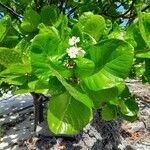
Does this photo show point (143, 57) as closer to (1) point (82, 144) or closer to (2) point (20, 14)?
Result: (2) point (20, 14)

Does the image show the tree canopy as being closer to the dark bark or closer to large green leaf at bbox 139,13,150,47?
large green leaf at bbox 139,13,150,47

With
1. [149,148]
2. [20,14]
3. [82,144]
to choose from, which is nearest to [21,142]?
[82,144]

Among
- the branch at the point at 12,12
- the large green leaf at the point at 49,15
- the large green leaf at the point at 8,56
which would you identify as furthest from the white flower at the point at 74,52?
the branch at the point at 12,12

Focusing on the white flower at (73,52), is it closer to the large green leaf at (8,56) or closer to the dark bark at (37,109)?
the large green leaf at (8,56)

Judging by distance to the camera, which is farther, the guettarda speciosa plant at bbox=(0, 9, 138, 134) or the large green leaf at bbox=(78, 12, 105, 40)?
the large green leaf at bbox=(78, 12, 105, 40)

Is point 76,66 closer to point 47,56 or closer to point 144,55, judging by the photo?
point 47,56

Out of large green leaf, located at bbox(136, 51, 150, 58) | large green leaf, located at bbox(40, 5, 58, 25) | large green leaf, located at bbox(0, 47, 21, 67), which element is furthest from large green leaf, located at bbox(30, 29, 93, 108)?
large green leaf, located at bbox(40, 5, 58, 25)

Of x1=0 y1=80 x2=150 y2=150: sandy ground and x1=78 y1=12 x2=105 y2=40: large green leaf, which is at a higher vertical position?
x1=78 y1=12 x2=105 y2=40: large green leaf

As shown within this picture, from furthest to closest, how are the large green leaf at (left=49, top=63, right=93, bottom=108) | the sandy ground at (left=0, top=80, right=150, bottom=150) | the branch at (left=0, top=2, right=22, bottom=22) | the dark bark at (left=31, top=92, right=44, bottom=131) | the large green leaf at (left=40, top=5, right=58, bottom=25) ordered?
the dark bark at (left=31, top=92, right=44, bottom=131) < the sandy ground at (left=0, top=80, right=150, bottom=150) < the branch at (left=0, top=2, right=22, bottom=22) < the large green leaf at (left=40, top=5, right=58, bottom=25) < the large green leaf at (left=49, top=63, right=93, bottom=108)
